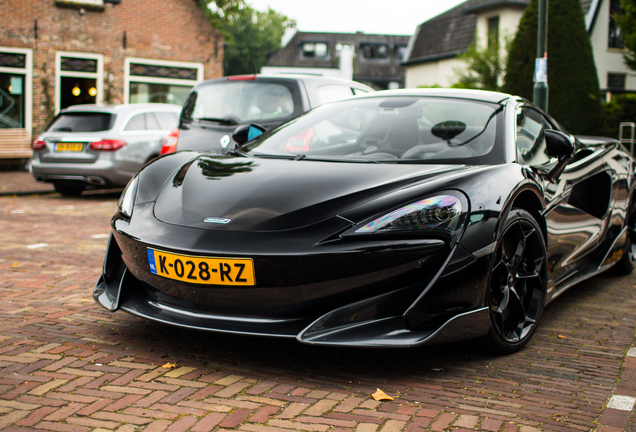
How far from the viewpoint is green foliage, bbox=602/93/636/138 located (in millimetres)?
18078

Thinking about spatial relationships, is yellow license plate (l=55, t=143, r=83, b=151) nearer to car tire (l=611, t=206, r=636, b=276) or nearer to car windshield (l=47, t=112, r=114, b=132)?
car windshield (l=47, t=112, r=114, b=132)

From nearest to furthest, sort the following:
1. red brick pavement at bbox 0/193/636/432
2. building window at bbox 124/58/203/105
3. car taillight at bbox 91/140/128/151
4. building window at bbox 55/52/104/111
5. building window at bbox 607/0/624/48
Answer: red brick pavement at bbox 0/193/636/432
car taillight at bbox 91/140/128/151
building window at bbox 55/52/104/111
building window at bbox 124/58/203/105
building window at bbox 607/0/624/48

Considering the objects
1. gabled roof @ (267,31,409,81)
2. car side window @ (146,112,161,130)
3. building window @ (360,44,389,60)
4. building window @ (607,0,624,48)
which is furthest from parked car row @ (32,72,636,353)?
building window @ (360,44,389,60)

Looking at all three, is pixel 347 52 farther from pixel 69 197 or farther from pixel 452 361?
pixel 452 361

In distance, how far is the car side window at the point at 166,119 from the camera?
1165 centimetres

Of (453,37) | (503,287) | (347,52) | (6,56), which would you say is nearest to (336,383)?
(503,287)

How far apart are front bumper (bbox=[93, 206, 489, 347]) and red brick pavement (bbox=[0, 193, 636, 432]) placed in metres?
0.23

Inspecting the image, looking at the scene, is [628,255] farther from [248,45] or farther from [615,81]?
[248,45]

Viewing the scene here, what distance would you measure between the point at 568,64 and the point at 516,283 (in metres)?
14.8

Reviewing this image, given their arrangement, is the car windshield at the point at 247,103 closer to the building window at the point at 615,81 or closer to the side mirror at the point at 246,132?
the side mirror at the point at 246,132

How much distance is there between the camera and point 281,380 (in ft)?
9.25

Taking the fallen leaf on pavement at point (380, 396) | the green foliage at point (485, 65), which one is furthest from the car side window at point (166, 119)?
the green foliage at point (485, 65)

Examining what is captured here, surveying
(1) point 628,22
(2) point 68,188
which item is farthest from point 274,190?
(1) point 628,22

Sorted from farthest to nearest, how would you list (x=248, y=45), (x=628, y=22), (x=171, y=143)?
(x=248, y=45), (x=628, y=22), (x=171, y=143)
